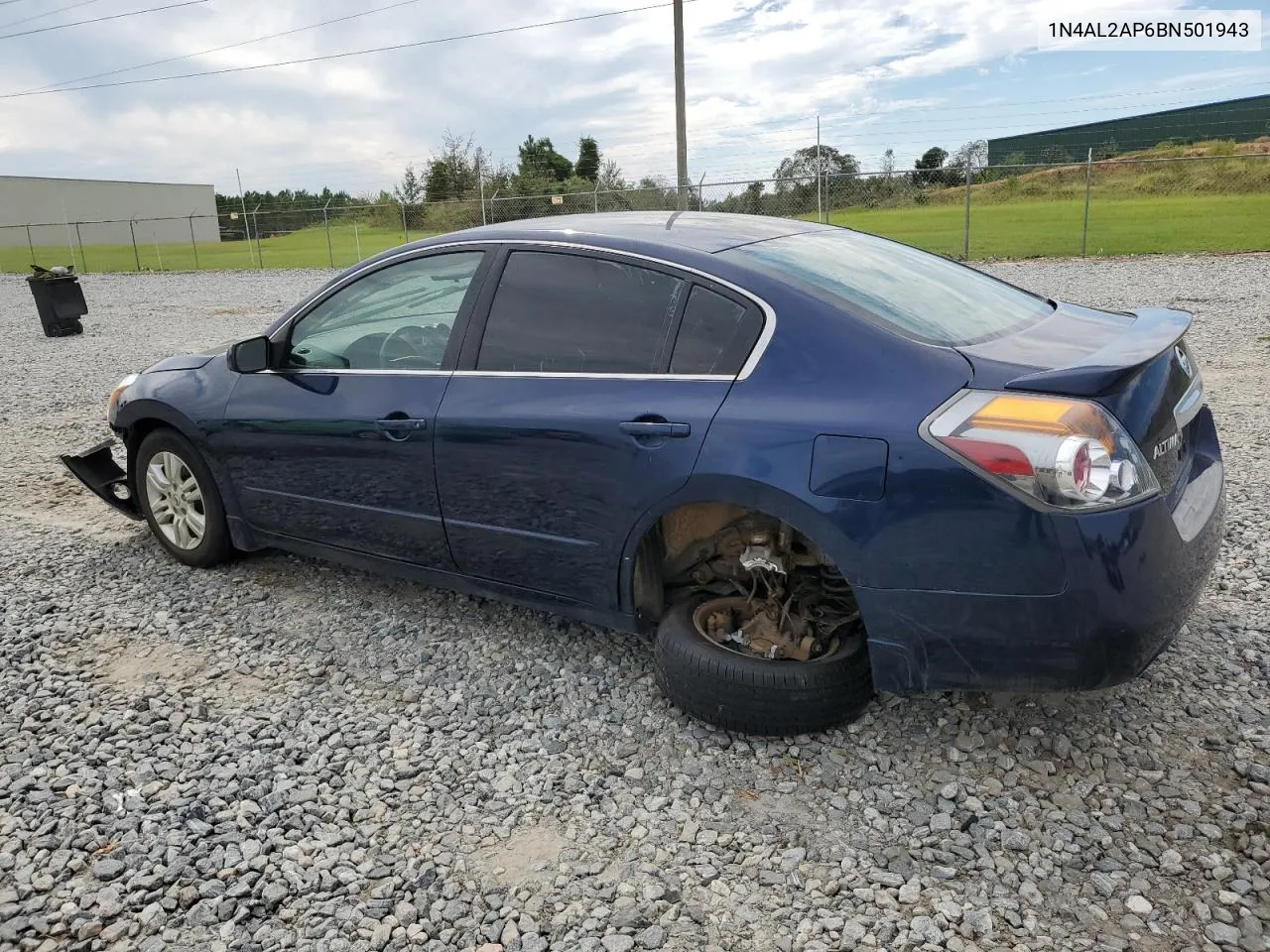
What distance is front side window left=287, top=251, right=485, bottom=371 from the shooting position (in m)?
3.54

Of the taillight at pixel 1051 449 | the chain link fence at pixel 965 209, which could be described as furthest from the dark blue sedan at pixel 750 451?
the chain link fence at pixel 965 209

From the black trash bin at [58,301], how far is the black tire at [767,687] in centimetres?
1491

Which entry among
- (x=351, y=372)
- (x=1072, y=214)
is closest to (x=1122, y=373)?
(x=351, y=372)

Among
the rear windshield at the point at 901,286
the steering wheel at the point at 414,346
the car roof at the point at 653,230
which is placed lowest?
the steering wheel at the point at 414,346

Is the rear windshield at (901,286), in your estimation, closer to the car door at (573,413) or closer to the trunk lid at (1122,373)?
the trunk lid at (1122,373)

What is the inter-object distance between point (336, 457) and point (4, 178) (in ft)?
214

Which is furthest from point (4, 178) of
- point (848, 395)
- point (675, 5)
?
point (848, 395)

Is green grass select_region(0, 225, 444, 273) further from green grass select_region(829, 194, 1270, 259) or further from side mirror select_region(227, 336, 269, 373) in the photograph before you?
side mirror select_region(227, 336, 269, 373)

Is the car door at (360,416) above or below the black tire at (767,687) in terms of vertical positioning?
above

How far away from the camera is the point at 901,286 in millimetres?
3113

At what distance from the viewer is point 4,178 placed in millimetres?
54844

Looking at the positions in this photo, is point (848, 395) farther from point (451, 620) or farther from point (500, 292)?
point (451, 620)

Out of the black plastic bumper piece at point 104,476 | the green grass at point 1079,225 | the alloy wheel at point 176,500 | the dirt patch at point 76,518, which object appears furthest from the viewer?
the green grass at point 1079,225

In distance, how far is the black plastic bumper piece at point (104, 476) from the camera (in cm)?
487
